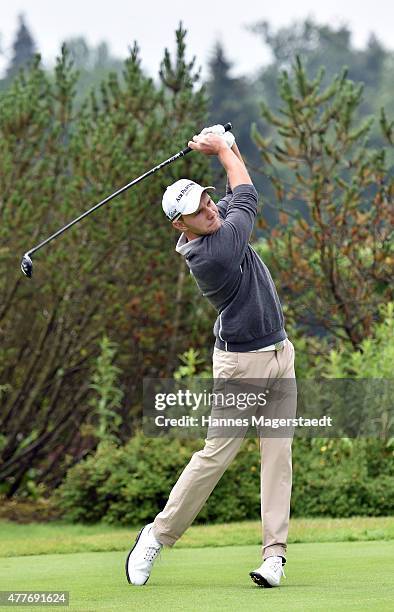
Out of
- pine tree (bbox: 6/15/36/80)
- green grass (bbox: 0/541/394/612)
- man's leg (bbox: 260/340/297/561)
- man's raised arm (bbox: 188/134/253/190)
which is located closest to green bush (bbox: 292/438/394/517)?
green grass (bbox: 0/541/394/612)

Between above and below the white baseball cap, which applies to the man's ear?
below

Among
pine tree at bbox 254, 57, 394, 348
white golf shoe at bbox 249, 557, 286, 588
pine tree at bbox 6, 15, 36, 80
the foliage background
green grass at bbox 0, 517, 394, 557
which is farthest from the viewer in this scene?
pine tree at bbox 6, 15, 36, 80

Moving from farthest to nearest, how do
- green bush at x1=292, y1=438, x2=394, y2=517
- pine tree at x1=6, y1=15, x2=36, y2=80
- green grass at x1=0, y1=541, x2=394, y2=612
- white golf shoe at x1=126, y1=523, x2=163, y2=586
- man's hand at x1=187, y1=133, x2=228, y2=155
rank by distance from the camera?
pine tree at x1=6, y1=15, x2=36, y2=80
green bush at x1=292, y1=438, x2=394, y2=517
man's hand at x1=187, y1=133, x2=228, y2=155
white golf shoe at x1=126, y1=523, x2=163, y2=586
green grass at x1=0, y1=541, x2=394, y2=612

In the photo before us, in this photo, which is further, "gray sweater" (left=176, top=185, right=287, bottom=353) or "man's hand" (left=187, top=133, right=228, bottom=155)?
"man's hand" (left=187, top=133, right=228, bottom=155)

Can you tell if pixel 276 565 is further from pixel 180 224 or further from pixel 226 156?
pixel 226 156

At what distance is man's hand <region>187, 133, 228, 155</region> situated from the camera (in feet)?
18.3

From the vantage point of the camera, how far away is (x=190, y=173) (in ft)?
36.4

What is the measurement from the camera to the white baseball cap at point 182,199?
519cm

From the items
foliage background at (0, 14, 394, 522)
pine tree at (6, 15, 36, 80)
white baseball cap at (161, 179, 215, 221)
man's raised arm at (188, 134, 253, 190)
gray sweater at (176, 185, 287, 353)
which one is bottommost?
gray sweater at (176, 185, 287, 353)

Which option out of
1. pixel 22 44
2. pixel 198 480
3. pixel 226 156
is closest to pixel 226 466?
pixel 198 480

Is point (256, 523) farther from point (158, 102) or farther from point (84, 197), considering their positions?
point (158, 102)

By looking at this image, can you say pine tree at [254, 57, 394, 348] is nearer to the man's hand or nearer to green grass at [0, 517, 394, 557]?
green grass at [0, 517, 394, 557]

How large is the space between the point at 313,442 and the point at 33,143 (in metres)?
3.50

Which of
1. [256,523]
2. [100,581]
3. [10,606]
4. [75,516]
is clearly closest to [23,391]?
[75,516]
